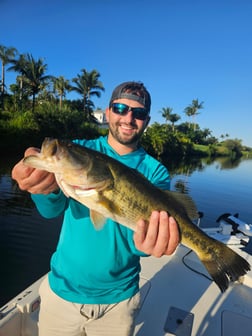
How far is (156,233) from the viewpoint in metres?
2.28

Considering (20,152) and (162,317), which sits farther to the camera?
(20,152)

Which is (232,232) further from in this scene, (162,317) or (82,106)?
(82,106)

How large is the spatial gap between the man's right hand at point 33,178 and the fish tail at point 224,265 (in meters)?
1.72

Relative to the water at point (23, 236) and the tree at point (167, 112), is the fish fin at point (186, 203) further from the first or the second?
the tree at point (167, 112)

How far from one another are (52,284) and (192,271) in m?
3.66

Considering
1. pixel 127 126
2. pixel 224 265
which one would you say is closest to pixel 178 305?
pixel 224 265

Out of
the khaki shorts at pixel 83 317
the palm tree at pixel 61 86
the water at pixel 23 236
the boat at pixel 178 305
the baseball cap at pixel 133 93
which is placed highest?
the palm tree at pixel 61 86

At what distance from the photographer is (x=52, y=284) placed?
8.70ft

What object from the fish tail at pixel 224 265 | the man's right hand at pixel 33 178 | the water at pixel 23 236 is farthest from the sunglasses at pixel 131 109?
the water at pixel 23 236

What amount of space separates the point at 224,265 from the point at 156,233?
0.87 m

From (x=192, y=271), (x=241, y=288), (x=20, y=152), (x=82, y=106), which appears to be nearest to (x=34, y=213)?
(x=192, y=271)

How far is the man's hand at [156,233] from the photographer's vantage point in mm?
2268

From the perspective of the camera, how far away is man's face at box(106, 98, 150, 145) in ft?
9.49

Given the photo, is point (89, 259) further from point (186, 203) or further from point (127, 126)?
point (127, 126)
